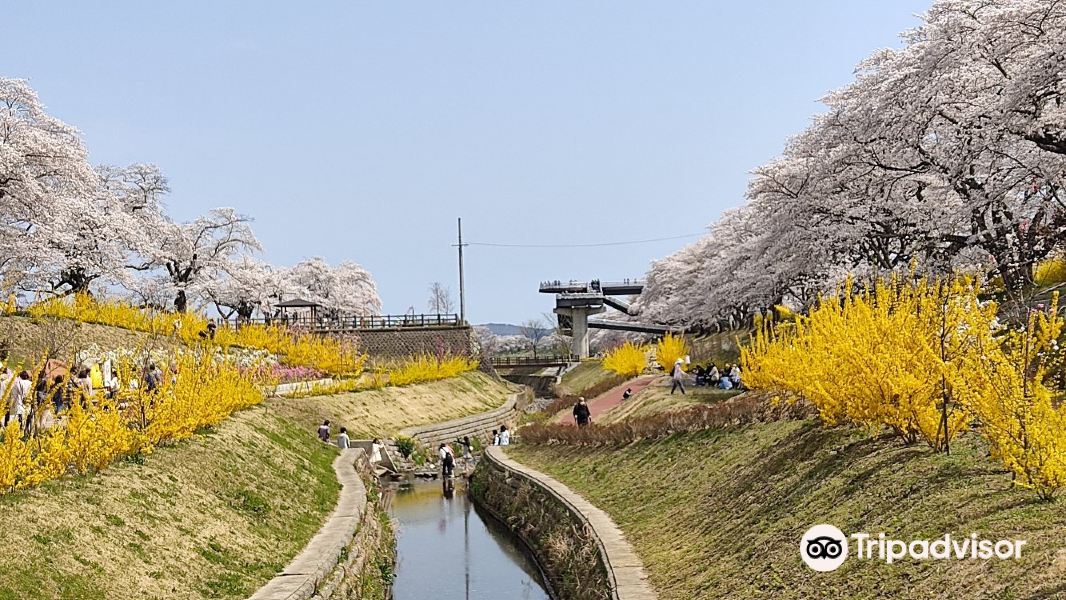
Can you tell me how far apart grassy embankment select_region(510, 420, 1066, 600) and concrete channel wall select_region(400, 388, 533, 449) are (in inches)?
718

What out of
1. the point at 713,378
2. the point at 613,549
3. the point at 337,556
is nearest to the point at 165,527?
the point at 337,556

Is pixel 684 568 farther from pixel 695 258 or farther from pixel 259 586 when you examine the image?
pixel 695 258

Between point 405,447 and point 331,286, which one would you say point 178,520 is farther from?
point 331,286

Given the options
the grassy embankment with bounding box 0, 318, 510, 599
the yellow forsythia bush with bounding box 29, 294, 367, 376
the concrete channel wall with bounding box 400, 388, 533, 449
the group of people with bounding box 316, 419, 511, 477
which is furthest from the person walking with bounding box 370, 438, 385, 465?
the yellow forsythia bush with bounding box 29, 294, 367, 376

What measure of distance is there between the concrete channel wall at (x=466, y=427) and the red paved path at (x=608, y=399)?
14.7 ft

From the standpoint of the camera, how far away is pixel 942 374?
10.7 metres

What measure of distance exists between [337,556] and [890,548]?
7.69m

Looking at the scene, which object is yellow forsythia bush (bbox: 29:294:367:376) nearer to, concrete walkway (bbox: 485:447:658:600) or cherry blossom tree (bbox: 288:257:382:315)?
concrete walkway (bbox: 485:447:658:600)

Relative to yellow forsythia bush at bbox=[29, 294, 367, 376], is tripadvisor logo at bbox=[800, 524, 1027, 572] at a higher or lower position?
lower

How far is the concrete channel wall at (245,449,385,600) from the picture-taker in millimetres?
11477

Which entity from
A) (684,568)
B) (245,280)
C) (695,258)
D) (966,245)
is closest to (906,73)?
(966,245)

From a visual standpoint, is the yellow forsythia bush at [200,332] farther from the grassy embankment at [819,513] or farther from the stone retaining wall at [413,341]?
the grassy embankment at [819,513]

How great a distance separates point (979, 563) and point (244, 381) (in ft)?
59.2

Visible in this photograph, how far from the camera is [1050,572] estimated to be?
686 centimetres
